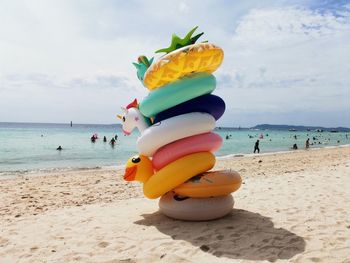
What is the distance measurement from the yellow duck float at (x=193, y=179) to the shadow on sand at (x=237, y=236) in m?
0.56

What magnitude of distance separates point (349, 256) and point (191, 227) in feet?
8.23

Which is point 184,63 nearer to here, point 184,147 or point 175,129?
point 175,129

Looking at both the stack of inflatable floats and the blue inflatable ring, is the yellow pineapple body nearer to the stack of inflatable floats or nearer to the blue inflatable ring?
the stack of inflatable floats

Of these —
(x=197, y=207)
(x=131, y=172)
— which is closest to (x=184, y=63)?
(x=131, y=172)

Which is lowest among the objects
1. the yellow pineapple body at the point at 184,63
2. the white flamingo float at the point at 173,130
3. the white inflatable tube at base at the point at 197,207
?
the white inflatable tube at base at the point at 197,207

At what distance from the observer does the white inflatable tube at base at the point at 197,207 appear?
6309 mm

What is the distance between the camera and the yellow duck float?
619 centimetres

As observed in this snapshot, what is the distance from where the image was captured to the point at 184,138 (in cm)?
639

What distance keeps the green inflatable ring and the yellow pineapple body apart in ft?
0.43

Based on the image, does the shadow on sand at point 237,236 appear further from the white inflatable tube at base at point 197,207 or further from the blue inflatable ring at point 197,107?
the blue inflatable ring at point 197,107

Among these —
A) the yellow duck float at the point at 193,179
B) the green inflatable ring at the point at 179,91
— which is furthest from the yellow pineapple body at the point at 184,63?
the yellow duck float at the point at 193,179

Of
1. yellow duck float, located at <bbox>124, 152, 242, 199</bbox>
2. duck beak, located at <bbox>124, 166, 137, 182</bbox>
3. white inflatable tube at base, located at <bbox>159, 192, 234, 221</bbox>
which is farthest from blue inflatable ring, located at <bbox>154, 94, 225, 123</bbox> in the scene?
white inflatable tube at base, located at <bbox>159, 192, 234, 221</bbox>

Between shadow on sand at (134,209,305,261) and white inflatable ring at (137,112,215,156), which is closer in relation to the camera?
shadow on sand at (134,209,305,261)

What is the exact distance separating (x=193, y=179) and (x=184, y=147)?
597mm
